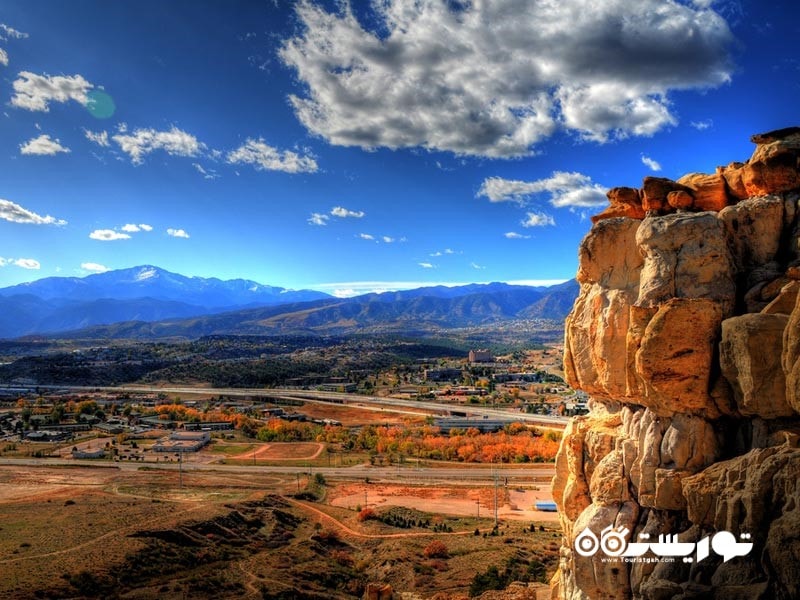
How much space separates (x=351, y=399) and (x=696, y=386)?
12614 centimetres

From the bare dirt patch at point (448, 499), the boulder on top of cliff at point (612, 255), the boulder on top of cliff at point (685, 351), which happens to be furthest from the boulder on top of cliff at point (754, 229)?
the bare dirt patch at point (448, 499)

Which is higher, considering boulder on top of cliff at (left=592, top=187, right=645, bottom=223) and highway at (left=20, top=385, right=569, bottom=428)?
boulder on top of cliff at (left=592, top=187, right=645, bottom=223)

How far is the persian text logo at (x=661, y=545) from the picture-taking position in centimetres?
1185

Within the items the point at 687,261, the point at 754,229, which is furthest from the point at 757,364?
the point at 754,229

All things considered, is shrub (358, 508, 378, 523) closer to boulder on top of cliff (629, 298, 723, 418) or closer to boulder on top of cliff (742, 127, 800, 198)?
boulder on top of cliff (629, 298, 723, 418)

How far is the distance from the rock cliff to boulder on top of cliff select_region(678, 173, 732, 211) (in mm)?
37

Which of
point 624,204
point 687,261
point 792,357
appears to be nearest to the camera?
point 792,357

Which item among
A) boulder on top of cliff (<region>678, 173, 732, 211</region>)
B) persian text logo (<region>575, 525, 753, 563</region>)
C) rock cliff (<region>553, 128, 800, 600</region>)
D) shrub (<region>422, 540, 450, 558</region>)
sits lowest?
shrub (<region>422, 540, 450, 558</region>)

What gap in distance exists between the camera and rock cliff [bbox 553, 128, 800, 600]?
38.1 feet

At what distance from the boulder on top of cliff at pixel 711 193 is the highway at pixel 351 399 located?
82.5 metres

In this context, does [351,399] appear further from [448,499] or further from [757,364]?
[757,364]

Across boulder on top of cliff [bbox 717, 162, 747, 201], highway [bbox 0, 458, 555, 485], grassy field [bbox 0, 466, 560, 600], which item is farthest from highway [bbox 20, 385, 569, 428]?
boulder on top of cliff [bbox 717, 162, 747, 201]

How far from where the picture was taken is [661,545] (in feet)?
45.0

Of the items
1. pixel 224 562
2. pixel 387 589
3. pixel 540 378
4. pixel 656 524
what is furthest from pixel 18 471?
pixel 540 378
